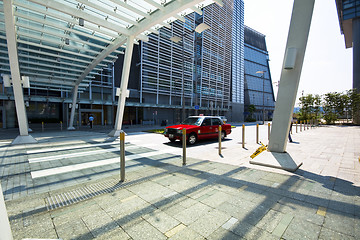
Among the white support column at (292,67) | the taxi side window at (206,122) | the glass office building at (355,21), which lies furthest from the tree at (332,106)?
the white support column at (292,67)

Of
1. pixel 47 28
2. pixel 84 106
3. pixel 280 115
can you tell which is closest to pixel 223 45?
pixel 84 106

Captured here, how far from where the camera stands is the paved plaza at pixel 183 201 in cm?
242

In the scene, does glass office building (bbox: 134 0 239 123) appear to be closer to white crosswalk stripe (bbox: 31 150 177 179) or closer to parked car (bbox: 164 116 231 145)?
parked car (bbox: 164 116 231 145)

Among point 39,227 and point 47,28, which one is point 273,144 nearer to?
point 39,227

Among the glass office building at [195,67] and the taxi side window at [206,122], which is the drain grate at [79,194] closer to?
the taxi side window at [206,122]

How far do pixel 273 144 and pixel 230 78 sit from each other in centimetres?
4994

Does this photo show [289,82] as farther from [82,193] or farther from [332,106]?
[332,106]

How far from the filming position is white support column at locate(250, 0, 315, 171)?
204 inches

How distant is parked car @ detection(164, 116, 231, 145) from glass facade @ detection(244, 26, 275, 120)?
54481 millimetres

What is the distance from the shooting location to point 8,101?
22.5 meters

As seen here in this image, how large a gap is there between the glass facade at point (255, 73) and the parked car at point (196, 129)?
179 ft

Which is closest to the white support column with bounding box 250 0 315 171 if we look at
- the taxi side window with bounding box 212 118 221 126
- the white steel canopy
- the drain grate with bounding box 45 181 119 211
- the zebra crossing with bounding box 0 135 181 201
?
the zebra crossing with bounding box 0 135 181 201

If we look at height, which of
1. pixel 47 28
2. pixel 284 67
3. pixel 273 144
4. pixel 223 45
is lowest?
pixel 273 144

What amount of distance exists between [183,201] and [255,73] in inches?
2908
